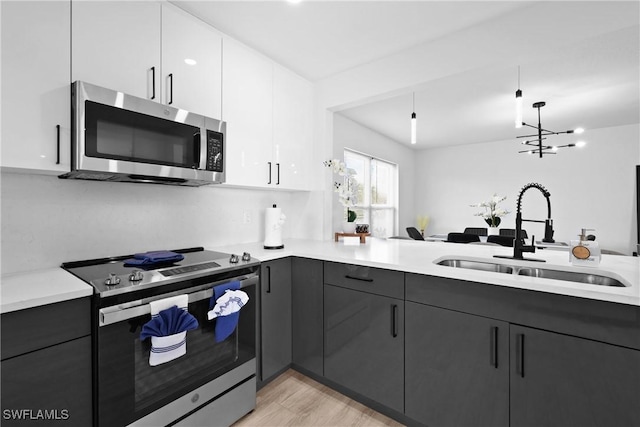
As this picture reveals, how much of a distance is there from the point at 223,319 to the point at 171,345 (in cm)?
28

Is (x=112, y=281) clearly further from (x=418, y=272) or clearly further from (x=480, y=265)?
(x=480, y=265)

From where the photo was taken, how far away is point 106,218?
171 centimetres

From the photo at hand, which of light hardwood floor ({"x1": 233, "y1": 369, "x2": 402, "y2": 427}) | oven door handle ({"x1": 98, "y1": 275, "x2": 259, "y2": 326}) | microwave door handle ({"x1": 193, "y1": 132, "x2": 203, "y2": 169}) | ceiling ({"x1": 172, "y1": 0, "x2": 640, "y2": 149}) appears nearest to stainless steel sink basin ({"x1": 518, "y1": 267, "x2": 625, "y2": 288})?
light hardwood floor ({"x1": 233, "y1": 369, "x2": 402, "y2": 427})

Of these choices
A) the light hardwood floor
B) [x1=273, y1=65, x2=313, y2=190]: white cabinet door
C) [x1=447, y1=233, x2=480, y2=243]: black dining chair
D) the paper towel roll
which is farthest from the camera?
[x1=447, y1=233, x2=480, y2=243]: black dining chair

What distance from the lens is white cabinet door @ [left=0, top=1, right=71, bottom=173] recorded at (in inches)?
46.6

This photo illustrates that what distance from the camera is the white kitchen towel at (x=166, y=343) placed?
1.25m

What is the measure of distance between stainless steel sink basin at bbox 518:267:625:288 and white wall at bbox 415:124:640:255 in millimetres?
4965

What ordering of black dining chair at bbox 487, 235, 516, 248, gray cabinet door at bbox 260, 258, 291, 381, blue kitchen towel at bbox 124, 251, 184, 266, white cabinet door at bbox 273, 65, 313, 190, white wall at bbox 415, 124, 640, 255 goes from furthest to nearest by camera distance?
white wall at bbox 415, 124, 640, 255 → black dining chair at bbox 487, 235, 516, 248 → white cabinet door at bbox 273, 65, 313, 190 → gray cabinet door at bbox 260, 258, 291, 381 → blue kitchen towel at bbox 124, 251, 184, 266

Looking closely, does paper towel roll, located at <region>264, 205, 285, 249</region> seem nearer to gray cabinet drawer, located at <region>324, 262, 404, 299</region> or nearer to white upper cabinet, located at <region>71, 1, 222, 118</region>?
gray cabinet drawer, located at <region>324, 262, 404, 299</region>

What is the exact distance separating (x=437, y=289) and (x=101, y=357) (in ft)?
4.90

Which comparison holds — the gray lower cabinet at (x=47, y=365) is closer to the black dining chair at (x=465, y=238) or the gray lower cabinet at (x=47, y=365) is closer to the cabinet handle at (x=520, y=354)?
the cabinet handle at (x=520, y=354)

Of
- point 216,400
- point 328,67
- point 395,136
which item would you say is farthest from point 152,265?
point 395,136

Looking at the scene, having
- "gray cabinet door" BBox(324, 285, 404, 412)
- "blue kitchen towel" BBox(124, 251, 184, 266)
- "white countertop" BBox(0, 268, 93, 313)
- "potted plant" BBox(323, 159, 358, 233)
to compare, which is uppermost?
"potted plant" BBox(323, 159, 358, 233)

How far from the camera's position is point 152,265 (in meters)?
1.57
